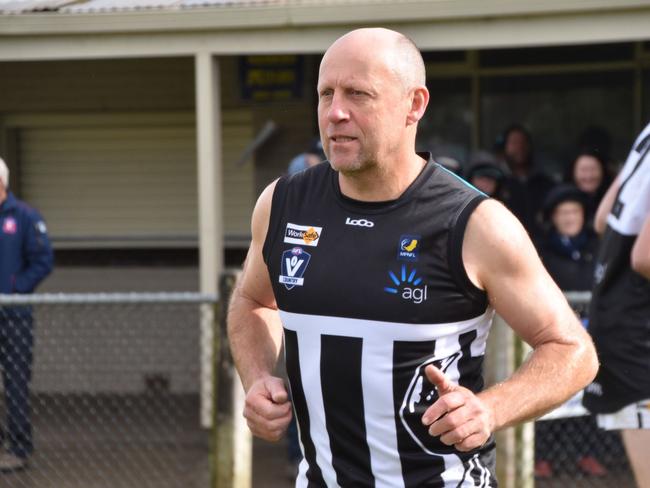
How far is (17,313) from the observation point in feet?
20.9

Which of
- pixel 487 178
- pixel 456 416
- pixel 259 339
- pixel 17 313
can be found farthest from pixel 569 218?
pixel 456 416

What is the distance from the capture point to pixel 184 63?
29.6 ft

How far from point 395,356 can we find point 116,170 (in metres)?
7.16

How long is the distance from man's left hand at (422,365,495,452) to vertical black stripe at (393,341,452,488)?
25 centimetres

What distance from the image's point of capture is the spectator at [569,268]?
6289mm

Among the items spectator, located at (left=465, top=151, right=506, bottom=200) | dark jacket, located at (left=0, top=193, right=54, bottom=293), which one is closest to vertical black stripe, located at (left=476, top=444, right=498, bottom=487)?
spectator, located at (left=465, top=151, right=506, bottom=200)

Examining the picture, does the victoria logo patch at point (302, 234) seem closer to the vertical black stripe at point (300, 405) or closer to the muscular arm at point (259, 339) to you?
the muscular arm at point (259, 339)

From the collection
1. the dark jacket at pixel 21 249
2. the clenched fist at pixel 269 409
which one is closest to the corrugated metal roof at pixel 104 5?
the dark jacket at pixel 21 249

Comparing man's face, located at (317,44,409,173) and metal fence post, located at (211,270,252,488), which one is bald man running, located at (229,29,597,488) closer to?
man's face, located at (317,44,409,173)

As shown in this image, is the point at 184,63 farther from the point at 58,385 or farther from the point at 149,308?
the point at 58,385

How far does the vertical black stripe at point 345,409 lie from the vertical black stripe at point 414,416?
9 centimetres

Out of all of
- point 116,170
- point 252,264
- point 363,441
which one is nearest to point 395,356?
point 363,441

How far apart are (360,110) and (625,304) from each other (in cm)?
165

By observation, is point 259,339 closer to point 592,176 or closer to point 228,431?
point 228,431
